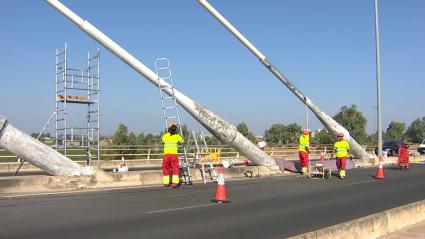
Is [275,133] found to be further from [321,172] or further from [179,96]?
[179,96]

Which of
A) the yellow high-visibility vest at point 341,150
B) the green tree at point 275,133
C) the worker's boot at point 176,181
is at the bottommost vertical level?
the worker's boot at point 176,181

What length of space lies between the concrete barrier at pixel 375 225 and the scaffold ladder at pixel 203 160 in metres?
7.72

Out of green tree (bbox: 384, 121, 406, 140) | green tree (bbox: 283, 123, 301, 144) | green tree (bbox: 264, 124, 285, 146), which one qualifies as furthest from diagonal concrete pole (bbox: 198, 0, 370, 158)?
green tree (bbox: 384, 121, 406, 140)

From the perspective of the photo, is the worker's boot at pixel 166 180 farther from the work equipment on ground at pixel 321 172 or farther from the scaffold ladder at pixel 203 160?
the work equipment on ground at pixel 321 172

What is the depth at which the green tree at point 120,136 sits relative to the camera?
147ft

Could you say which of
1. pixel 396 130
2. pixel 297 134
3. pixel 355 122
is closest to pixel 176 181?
pixel 355 122

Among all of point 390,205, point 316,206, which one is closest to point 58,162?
point 316,206

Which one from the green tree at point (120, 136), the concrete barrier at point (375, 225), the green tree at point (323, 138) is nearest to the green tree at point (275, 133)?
the green tree at point (323, 138)

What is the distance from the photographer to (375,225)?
9.05 meters

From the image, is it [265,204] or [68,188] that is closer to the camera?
[265,204]

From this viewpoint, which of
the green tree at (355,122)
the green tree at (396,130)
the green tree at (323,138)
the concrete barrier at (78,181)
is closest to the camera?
the concrete barrier at (78,181)

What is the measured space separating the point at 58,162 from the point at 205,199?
13.4ft

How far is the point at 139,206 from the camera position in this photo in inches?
451

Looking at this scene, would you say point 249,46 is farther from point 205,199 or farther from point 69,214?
point 69,214
